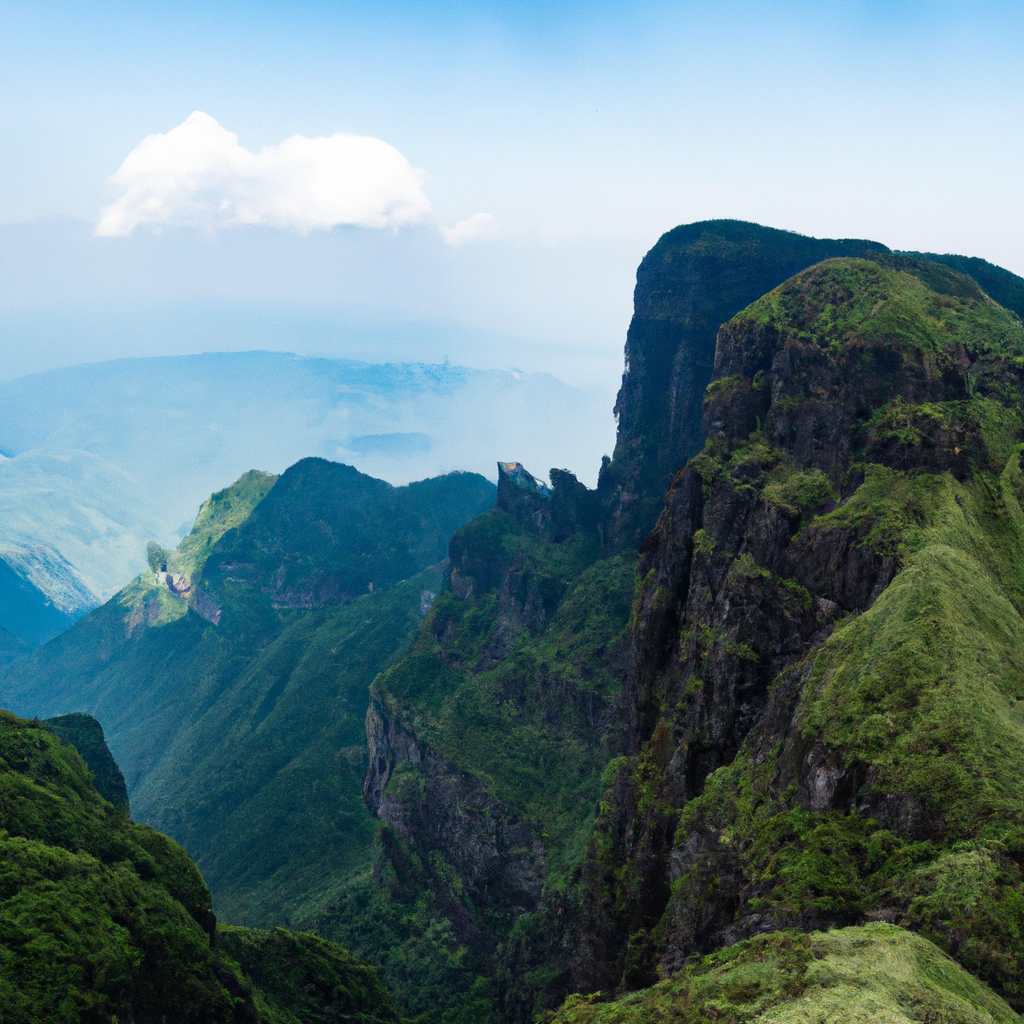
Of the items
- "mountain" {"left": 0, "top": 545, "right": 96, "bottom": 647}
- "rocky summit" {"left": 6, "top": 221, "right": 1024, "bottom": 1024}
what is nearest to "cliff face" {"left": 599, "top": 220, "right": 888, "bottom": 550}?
"rocky summit" {"left": 6, "top": 221, "right": 1024, "bottom": 1024}

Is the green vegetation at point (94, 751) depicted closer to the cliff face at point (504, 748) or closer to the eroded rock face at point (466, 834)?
the cliff face at point (504, 748)

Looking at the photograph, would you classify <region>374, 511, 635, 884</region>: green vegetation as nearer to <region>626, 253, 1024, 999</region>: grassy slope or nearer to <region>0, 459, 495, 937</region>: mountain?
<region>0, 459, 495, 937</region>: mountain

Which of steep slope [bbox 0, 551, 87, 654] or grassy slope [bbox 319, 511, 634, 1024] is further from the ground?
grassy slope [bbox 319, 511, 634, 1024]

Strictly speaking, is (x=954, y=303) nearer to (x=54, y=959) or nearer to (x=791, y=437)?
(x=791, y=437)

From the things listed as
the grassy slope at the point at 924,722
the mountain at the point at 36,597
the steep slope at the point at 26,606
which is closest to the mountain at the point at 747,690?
the grassy slope at the point at 924,722

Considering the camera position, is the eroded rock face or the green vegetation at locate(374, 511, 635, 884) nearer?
the eroded rock face

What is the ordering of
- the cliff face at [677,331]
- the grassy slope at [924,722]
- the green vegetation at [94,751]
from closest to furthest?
the grassy slope at [924,722] < the green vegetation at [94,751] < the cliff face at [677,331]
